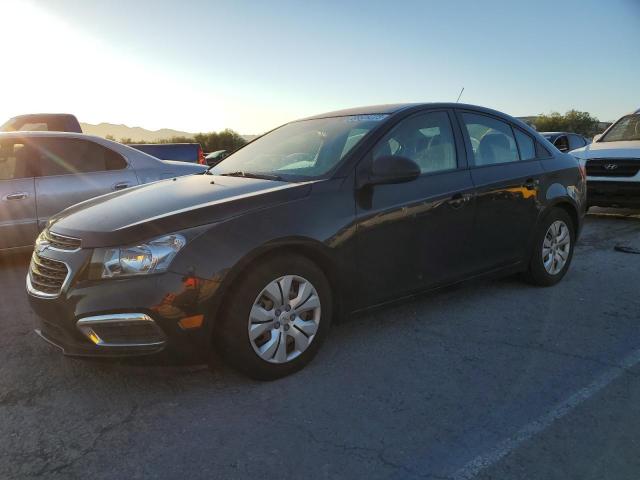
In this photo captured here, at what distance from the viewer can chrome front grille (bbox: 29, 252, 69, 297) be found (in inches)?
115

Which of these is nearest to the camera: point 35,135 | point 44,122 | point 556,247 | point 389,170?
point 389,170

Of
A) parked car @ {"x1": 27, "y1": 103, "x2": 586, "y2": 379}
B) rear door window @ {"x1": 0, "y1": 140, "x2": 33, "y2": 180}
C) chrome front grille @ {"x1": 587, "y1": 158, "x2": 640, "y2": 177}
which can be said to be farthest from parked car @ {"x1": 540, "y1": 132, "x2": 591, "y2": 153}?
rear door window @ {"x1": 0, "y1": 140, "x2": 33, "y2": 180}

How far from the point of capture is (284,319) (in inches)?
122

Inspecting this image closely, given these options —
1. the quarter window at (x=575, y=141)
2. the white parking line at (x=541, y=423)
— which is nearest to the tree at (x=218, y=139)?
the quarter window at (x=575, y=141)

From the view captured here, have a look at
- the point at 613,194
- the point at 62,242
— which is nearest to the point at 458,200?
the point at 62,242

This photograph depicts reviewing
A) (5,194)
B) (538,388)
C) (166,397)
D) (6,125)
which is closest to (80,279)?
(166,397)

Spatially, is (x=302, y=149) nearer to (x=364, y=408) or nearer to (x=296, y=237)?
(x=296, y=237)

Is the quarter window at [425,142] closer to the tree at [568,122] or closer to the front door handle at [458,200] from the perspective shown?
the front door handle at [458,200]

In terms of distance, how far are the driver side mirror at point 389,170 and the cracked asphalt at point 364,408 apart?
1106 millimetres

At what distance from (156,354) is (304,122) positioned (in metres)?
2.45

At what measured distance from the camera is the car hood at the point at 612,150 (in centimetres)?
834

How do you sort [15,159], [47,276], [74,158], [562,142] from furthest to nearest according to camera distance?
[562,142] → [74,158] → [15,159] → [47,276]

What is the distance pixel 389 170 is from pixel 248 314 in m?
1.27

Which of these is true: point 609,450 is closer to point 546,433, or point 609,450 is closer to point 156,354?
point 546,433
